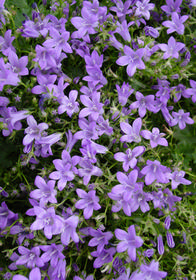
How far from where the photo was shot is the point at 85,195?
1484 mm

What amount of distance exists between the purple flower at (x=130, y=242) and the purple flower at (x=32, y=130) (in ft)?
2.14

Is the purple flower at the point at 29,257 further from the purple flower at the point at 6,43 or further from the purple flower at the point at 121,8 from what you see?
the purple flower at the point at 121,8

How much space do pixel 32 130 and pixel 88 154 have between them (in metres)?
0.34

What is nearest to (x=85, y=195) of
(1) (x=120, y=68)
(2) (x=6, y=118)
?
(2) (x=6, y=118)

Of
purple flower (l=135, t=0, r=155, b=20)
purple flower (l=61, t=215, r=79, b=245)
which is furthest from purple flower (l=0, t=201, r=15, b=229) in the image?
purple flower (l=135, t=0, r=155, b=20)

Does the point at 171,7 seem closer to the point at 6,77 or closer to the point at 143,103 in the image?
the point at 143,103

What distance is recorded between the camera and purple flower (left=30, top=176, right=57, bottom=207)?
1.46 metres

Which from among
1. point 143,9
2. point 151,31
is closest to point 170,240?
point 151,31

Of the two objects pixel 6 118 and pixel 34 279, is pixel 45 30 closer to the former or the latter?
pixel 6 118

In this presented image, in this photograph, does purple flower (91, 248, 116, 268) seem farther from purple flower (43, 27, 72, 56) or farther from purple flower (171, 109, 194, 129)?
purple flower (43, 27, 72, 56)

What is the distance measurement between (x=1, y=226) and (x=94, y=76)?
3.25 ft

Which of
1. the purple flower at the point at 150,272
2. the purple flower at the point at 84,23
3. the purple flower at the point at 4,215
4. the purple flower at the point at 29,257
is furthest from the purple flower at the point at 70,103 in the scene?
the purple flower at the point at 150,272

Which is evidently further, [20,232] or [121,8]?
[121,8]

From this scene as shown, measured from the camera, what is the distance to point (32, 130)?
1.55 meters
